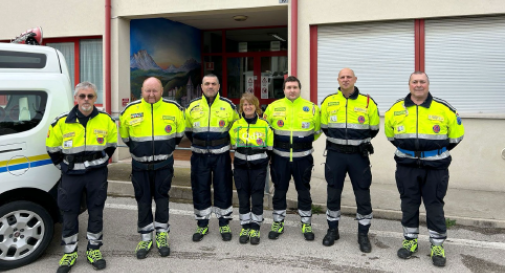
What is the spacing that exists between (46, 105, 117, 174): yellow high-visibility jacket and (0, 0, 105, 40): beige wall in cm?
539

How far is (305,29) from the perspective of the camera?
7.42 m

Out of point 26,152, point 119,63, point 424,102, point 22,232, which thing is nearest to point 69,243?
point 22,232

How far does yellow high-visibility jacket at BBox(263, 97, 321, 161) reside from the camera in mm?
4605

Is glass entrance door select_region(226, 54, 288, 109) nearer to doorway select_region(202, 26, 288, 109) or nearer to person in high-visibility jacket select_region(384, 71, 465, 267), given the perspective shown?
doorway select_region(202, 26, 288, 109)

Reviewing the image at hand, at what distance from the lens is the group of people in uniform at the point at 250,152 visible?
3.91 metres

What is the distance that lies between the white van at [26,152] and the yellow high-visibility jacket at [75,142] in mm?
267

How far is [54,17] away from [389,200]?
7.72m

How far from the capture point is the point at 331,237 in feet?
15.0

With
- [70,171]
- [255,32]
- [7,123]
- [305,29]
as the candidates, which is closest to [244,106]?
[70,171]

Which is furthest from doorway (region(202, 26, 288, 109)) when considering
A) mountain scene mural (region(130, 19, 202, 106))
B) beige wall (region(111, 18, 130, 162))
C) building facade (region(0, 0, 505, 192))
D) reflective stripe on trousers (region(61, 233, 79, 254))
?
reflective stripe on trousers (region(61, 233, 79, 254))

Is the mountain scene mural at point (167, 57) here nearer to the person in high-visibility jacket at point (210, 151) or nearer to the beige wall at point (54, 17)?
the beige wall at point (54, 17)

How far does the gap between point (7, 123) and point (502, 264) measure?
501cm

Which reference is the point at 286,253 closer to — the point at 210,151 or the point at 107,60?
the point at 210,151

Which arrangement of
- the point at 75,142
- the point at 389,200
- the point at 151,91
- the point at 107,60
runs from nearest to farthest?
the point at 75,142 → the point at 151,91 → the point at 389,200 → the point at 107,60
